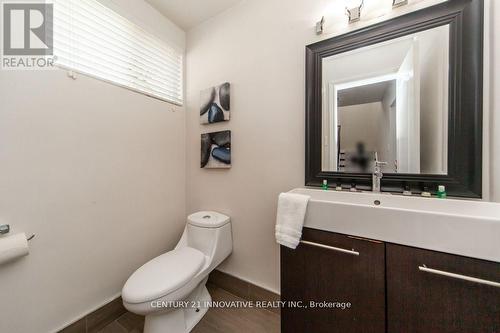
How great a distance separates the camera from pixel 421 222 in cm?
67

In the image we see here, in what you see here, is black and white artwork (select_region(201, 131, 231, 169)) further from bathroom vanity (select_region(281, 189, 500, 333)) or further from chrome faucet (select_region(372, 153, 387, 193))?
chrome faucet (select_region(372, 153, 387, 193))

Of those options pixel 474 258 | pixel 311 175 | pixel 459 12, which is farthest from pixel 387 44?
pixel 474 258

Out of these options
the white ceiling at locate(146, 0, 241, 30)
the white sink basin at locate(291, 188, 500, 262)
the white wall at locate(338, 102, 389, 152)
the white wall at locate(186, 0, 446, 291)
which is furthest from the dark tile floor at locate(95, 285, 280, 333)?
the white ceiling at locate(146, 0, 241, 30)

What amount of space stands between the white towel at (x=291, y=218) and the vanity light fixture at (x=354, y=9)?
101cm

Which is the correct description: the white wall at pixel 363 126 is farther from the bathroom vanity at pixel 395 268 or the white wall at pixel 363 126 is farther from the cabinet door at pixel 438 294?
the cabinet door at pixel 438 294

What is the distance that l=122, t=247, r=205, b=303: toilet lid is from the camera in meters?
0.93

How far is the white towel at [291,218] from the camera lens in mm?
893

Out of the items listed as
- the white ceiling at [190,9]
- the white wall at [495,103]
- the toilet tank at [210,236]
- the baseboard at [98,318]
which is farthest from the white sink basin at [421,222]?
the white ceiling at [190,9]

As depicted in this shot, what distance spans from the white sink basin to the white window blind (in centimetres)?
150

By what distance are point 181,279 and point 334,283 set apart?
2.51 ft

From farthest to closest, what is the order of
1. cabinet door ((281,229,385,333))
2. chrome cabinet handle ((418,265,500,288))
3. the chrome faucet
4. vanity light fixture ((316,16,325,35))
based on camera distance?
vanity light fixture ((316,16,325,35)) < the chrome faucet < cabinet door ((281,229,385,333)) < chrome cabinet handle ((418,265,500,288))

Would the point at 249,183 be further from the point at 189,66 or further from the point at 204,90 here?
the point at 189,66

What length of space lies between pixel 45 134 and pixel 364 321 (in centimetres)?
176

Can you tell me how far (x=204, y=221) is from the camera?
1403mm
